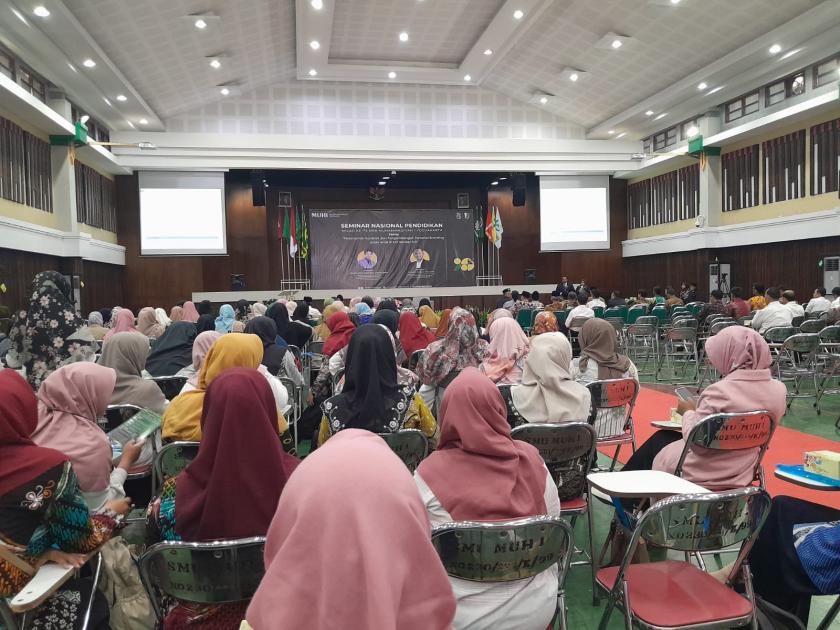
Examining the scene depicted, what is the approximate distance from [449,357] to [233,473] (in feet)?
8.83

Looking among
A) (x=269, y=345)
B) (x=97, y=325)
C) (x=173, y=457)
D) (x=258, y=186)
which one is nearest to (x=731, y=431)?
(x=173, y=457)

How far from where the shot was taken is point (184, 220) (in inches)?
647

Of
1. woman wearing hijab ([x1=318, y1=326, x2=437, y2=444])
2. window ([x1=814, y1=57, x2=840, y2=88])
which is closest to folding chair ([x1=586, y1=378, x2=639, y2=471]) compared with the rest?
woman wearing hijab ([x1=318, y1=326, x2=437, y2=444])

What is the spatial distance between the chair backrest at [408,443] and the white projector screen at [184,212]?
582 inches

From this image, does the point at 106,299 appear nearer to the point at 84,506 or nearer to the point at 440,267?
the point at 440,267

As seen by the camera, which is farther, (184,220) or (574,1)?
(184,220)

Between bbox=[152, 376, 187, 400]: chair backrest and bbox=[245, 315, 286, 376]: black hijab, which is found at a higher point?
bbox=[245, 315, 286, 376]: black hijab

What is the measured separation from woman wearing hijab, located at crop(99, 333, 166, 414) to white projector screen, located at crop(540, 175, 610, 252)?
15657 millimetres

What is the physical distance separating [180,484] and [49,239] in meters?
12.4

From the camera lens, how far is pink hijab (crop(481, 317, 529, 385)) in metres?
4.46

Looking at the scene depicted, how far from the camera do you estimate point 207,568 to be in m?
1.60

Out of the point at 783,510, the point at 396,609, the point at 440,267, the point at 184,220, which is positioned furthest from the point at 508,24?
the point at 396,609

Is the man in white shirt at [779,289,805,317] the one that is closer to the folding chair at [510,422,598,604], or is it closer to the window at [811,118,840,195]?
the window at [811,118,840,195]

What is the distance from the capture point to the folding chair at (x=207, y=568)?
1.56m
